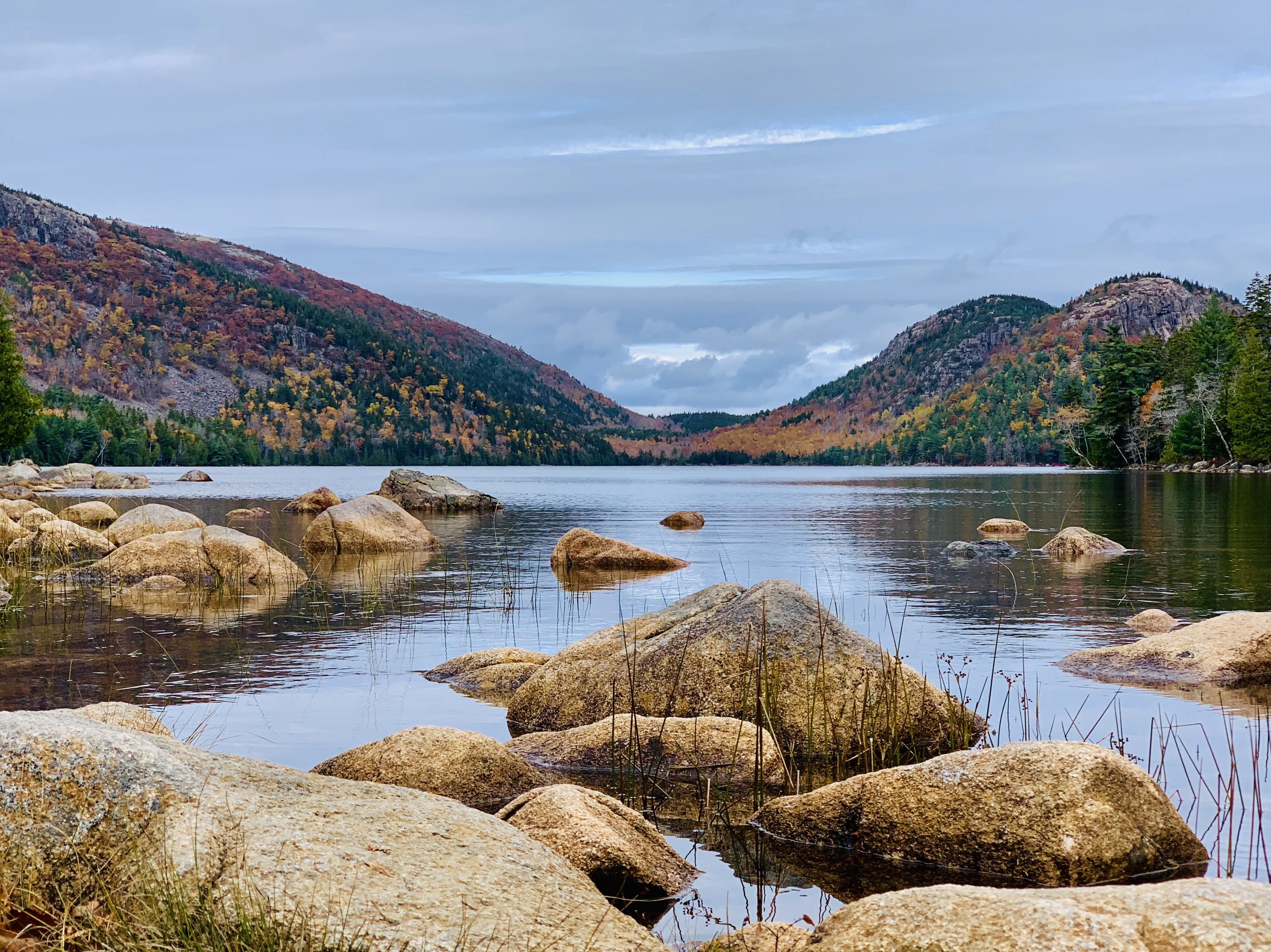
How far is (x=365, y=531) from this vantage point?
98.1 feet

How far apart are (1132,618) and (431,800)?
14144 millimetres

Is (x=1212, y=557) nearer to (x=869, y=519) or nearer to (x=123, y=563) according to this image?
(x=869, y=519)

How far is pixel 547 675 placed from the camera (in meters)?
11.3

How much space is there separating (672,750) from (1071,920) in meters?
4.99

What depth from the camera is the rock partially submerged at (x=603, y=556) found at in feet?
86.1

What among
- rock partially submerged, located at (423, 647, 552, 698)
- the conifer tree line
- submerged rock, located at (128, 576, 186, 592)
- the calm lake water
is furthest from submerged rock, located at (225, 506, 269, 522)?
the conifer tree line

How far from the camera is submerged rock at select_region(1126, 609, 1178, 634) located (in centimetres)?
1598

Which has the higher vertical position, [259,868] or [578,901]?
[259,868]

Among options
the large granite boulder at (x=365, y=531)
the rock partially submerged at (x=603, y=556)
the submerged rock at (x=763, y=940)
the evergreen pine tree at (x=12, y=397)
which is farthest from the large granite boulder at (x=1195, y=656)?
the evergreen pine tree at (x=12, y=397)

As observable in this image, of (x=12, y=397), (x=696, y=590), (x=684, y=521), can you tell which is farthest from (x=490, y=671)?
(x=12, y=397)

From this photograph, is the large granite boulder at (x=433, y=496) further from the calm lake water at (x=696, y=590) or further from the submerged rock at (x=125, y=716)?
the submerged rock at (x=125, y=716)

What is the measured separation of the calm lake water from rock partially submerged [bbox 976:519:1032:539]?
0.97 metres

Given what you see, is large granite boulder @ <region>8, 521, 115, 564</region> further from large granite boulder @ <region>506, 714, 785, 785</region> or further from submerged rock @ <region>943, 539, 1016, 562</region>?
submerged rock @ <region>943, 539, 1016, 562</region>

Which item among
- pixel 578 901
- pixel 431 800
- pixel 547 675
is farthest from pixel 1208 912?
pixel 547 675
